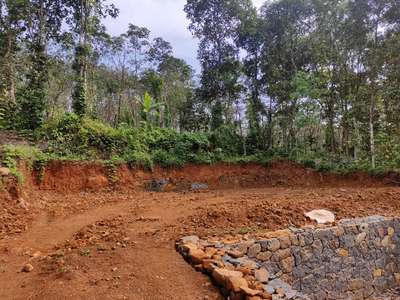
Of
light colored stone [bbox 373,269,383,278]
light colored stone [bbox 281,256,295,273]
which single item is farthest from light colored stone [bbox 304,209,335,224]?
light colored stone [bbox 373,269,383,278]

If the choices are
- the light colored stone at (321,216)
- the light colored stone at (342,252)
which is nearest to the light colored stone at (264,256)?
the light colored stone at (321,216)

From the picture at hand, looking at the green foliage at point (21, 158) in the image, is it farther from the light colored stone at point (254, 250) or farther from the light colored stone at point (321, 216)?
the light colored stone at point (321, 216)

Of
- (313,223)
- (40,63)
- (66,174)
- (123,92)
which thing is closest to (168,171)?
(66,174)

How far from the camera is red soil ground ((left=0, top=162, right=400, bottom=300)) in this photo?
4.09 m

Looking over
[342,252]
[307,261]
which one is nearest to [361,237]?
[342,252]

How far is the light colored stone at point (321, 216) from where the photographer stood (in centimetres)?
677

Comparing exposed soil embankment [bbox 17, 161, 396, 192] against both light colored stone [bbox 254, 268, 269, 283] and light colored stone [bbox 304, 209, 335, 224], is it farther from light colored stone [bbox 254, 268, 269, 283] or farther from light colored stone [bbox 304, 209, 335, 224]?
light colored stone [bbox 254, 268, 269, 283]

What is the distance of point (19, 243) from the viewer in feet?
18.7

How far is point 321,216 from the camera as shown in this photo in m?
6.92

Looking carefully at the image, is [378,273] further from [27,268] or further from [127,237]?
[27,268]

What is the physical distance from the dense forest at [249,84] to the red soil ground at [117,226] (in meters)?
1.49

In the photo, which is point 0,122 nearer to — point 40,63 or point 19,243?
point 40,63

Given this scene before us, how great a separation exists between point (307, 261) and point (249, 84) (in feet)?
38.2

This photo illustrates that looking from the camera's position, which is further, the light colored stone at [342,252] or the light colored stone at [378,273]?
the light colored stone at [378,273]
